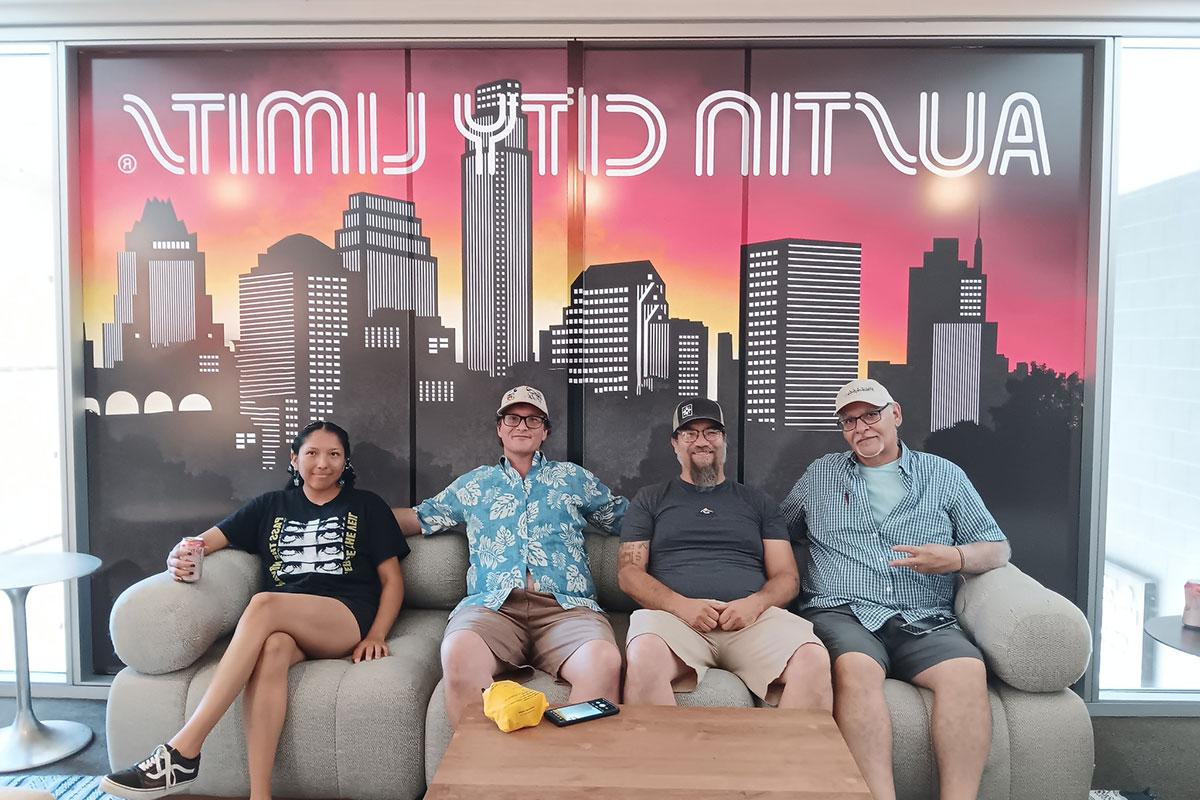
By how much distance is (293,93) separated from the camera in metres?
3.36

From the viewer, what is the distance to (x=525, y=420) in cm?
297

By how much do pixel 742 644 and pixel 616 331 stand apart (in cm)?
138

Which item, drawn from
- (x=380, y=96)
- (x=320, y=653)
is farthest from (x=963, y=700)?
(x=380, y=96)

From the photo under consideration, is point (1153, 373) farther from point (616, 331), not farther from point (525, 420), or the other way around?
point (525, 420)

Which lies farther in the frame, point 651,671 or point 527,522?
point 527,522

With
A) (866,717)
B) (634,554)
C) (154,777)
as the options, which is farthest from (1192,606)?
(154,777)

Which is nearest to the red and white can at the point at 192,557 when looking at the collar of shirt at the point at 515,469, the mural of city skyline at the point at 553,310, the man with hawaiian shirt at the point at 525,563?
the man with hawaiian shirt at the point at 525,563

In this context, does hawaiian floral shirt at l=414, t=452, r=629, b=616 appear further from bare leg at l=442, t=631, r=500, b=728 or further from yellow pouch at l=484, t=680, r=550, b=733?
yellow pouch at l=484, t=680, r=550, b=733

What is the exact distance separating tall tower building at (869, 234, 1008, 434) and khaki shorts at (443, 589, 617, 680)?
5.40 feet

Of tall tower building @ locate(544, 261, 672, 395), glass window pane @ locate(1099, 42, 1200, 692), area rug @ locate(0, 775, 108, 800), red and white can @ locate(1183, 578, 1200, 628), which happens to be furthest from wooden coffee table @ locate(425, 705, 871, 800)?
glass window pane @ locate(1099, 42, 1200, 692)

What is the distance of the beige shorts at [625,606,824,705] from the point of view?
2.42 m

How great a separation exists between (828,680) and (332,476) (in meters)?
1.76

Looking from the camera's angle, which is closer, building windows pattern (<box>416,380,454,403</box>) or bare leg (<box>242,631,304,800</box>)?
bare leg (<box>242,631,304,800</box>)

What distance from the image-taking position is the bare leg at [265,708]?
7.61ft
